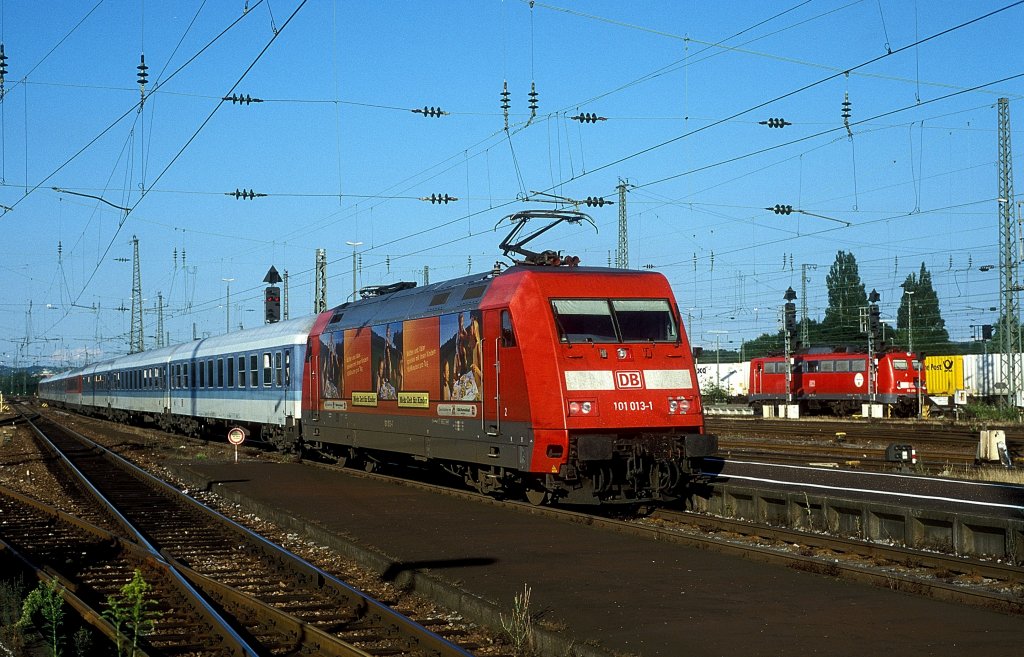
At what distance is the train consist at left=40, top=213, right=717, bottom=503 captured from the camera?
14.1 metres

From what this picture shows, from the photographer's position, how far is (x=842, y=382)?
5306 centimetres

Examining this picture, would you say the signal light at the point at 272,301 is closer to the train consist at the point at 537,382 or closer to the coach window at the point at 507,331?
the train consist at the point at 537,382

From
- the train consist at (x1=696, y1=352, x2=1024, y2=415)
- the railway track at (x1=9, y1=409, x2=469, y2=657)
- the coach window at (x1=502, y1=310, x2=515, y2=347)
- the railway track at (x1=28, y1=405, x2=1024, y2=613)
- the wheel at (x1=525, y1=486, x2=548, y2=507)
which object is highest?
the coach window at (x1=502, y1=310, x2=515, y2=347)

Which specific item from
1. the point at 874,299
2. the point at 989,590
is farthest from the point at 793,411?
the point at 989,590

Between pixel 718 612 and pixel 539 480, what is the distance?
6353mm

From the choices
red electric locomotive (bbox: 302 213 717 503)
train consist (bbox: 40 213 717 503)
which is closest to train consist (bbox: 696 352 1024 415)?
train consist (bbox: 40 213 717 503)

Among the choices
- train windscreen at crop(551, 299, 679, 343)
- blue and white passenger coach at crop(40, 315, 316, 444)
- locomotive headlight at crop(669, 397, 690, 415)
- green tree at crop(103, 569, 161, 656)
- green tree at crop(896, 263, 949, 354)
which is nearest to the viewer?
green tree at crop(103, 569, 161, 656)

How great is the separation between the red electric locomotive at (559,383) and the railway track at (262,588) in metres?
3.66

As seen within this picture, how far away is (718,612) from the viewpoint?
849cm

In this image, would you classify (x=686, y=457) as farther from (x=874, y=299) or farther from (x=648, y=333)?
(x=874, y=299)

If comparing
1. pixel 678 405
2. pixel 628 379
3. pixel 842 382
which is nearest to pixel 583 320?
pixel 628 379

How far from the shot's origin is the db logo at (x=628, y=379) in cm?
1442

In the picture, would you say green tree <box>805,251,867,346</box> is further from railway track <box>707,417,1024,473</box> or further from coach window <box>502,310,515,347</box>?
coach window <box>502,310,515,347</box>

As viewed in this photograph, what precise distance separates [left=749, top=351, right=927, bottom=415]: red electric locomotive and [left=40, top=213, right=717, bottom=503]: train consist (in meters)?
35.3
